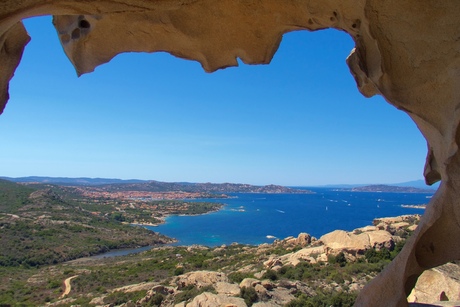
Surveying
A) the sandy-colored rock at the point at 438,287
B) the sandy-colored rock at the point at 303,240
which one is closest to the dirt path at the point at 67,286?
the sandy-colored rock at the point at 303,240

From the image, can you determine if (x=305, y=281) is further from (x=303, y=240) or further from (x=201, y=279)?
(x=303, y=240)

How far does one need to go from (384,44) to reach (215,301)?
352 inches

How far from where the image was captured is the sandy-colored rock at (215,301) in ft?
33.1

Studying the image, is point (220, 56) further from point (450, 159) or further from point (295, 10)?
point (450, 159)

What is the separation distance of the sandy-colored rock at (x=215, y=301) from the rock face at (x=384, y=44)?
6.60 meters

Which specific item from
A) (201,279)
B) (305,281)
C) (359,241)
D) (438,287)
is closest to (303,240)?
(359,241)

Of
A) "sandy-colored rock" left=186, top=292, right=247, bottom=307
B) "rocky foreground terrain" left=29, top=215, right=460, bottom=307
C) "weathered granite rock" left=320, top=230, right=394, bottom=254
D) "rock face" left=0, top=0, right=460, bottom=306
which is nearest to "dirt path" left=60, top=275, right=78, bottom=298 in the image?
"rocky foreground terrain" left=29, top=215, right=460, bottom=307

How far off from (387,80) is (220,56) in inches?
78.3

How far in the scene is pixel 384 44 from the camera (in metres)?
3.82

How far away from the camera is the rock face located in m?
3.56

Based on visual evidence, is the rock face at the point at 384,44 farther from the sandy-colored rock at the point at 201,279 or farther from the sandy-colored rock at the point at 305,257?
the sandy-colored rock at the point at 305,257

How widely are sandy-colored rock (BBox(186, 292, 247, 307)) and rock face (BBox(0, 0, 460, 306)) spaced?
6602 millimetres

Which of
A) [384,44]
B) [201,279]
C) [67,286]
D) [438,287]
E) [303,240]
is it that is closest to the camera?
[384,44]

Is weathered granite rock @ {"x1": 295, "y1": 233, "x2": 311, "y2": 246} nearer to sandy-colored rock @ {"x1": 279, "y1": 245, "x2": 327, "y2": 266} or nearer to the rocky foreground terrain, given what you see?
the rocky foreground terrain
